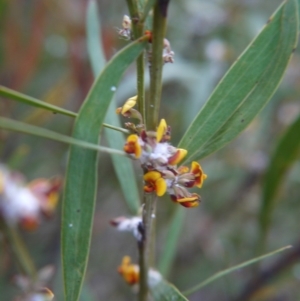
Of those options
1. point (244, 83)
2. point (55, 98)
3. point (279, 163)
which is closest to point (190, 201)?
point (244, 83)

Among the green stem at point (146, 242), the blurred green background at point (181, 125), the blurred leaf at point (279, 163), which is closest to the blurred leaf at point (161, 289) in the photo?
the green stem at point (146, 242)

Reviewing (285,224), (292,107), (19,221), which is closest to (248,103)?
(19,221)

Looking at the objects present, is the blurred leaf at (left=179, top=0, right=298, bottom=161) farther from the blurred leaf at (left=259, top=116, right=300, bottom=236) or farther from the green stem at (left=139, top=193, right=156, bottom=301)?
the blurred leaf at (left=259, top=116, right=300, bottom=236)

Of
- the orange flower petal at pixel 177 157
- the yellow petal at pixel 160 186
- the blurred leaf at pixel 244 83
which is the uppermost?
the blurred leaf at pixel 244 83

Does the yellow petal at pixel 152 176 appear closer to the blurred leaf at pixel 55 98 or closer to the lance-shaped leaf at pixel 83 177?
the lance-shaped leaf at pixel 83 177

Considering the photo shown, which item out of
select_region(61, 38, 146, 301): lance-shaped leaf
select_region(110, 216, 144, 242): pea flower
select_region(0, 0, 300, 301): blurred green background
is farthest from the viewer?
select_region(0, 0, 300, 301): blurred green background

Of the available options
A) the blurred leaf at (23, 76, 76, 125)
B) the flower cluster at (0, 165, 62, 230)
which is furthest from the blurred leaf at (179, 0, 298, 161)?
the blurred leaf at (23, 76, 76, 125)
